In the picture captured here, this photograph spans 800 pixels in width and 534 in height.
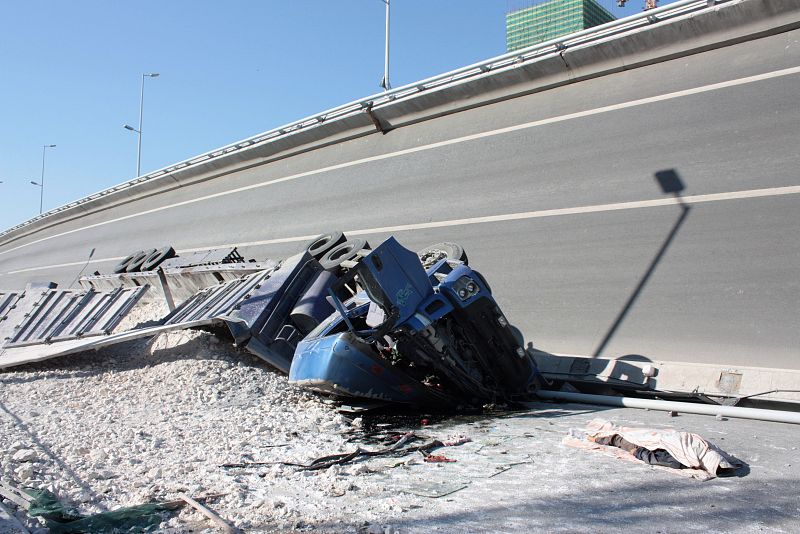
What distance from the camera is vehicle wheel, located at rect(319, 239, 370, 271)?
11500mm

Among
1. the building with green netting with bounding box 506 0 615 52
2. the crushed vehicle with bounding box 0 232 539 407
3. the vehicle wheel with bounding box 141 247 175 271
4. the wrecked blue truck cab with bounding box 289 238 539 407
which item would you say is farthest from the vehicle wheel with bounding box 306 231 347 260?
the building with green netting with bounding box 506 0 615 52

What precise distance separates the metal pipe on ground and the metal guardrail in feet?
25.0

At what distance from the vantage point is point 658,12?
12.7 meters

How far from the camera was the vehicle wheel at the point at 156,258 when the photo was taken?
56.9 feet

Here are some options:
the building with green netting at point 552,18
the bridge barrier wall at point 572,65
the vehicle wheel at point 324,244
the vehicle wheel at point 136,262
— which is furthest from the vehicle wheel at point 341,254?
the building with green netting at point 552,18

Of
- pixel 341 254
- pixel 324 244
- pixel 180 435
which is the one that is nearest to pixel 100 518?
pixel 180 435

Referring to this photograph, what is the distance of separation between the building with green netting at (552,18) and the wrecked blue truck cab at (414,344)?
100712 millimetres

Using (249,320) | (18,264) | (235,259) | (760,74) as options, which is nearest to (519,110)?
(760,74)

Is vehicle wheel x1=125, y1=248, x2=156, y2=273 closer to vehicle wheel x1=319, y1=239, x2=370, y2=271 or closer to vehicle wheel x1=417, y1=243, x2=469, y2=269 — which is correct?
vehicle wheel x1=319, y1=239, x2=370, y2=271

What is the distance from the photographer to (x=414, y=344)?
7605 millimetres

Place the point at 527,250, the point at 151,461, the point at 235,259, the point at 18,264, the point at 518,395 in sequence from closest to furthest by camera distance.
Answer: the point at 151,461, the point at 518,395, the point at 527,250, the point at 235,259, the point at 18,264

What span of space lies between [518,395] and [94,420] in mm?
4930

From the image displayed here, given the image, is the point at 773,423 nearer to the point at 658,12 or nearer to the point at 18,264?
the point at 658,12

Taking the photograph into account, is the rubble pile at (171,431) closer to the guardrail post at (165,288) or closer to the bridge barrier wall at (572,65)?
the guardrail post at (165,288)
